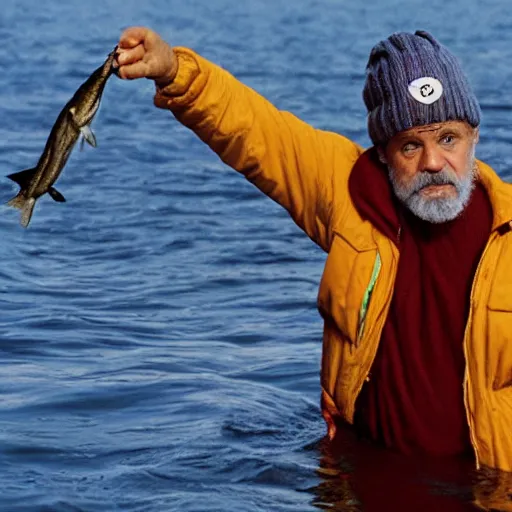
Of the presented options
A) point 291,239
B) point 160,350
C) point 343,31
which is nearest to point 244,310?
point 160,350

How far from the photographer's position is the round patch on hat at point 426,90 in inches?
218

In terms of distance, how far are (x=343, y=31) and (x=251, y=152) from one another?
1596cm

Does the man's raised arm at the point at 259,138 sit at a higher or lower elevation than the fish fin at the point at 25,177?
higher

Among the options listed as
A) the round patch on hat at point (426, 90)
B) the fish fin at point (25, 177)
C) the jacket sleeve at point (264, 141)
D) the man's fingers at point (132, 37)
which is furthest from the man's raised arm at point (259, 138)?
the fish fin at point (25, 177)

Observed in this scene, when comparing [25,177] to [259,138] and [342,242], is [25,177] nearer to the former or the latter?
[259,138]

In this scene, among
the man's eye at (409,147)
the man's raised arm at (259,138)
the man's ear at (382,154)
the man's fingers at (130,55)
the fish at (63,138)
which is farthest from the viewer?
the man's ear at (382,154)

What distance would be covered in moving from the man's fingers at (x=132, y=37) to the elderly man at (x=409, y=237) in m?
0.35

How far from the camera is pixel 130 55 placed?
16.5 feet

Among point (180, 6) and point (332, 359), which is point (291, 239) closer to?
point (332, 359)

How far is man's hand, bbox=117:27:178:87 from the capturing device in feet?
16.5

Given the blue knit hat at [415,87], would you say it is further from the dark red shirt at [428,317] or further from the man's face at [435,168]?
the dark red shirt at [428,317]

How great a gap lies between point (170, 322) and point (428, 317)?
345 centimetres

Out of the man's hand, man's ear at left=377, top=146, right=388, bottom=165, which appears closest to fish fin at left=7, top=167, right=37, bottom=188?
the man's hand

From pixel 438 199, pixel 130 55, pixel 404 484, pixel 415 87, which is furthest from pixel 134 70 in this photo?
pixel 404 484
